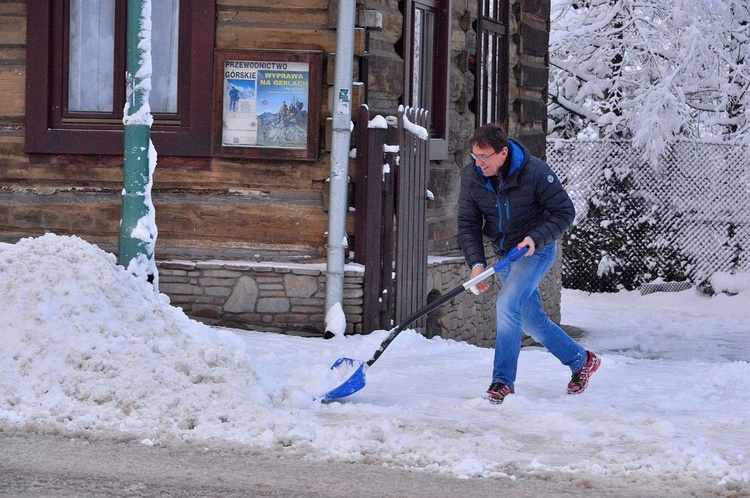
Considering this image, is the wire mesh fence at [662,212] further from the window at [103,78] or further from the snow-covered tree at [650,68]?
the window at [103,78]

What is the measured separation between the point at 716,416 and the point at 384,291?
3310mm

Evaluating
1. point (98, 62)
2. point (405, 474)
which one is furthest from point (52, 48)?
point (405, 474)

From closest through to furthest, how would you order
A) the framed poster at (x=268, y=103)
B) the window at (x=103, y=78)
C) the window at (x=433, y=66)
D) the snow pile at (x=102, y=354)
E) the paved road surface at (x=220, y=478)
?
the paved road surface at (x=220, y=478) → the snow pile at (x=102, y=354) → the framed poster at (x=268, y=103) → the window at (x=103, y=78) → the window at (x=433, y=66)

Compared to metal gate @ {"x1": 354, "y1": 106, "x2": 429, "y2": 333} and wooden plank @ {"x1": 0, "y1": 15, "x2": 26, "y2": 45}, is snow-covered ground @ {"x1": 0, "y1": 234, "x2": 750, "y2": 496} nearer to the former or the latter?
metal gate @ {"x1": 354, "y1": 106, "x2": 429, "y2": 333}

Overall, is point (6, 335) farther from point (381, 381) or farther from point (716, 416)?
point (716, 416)

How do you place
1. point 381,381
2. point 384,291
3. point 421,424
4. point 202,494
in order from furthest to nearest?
point 384,291 → point 381,381 → point 421,424 → point 202,494

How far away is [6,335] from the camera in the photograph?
6262 millimetres

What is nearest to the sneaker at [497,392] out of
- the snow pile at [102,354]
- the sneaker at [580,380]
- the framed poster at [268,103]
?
the sneaker at [580,380]

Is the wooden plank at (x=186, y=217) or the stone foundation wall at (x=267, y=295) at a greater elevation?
the wooden plank at (x=186, y=217)

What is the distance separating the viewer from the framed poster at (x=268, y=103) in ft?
29.9

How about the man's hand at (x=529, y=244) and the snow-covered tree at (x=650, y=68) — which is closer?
the man's hand at (x=529, y=244)

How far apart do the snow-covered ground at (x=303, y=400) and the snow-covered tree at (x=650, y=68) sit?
958 cm

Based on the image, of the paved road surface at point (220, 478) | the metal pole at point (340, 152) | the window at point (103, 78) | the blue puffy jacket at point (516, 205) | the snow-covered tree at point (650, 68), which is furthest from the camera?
the snow-covered tree at point (650, 68)

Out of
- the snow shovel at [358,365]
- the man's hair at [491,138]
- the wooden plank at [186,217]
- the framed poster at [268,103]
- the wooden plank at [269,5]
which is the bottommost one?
the snow shovel at [358,365]
